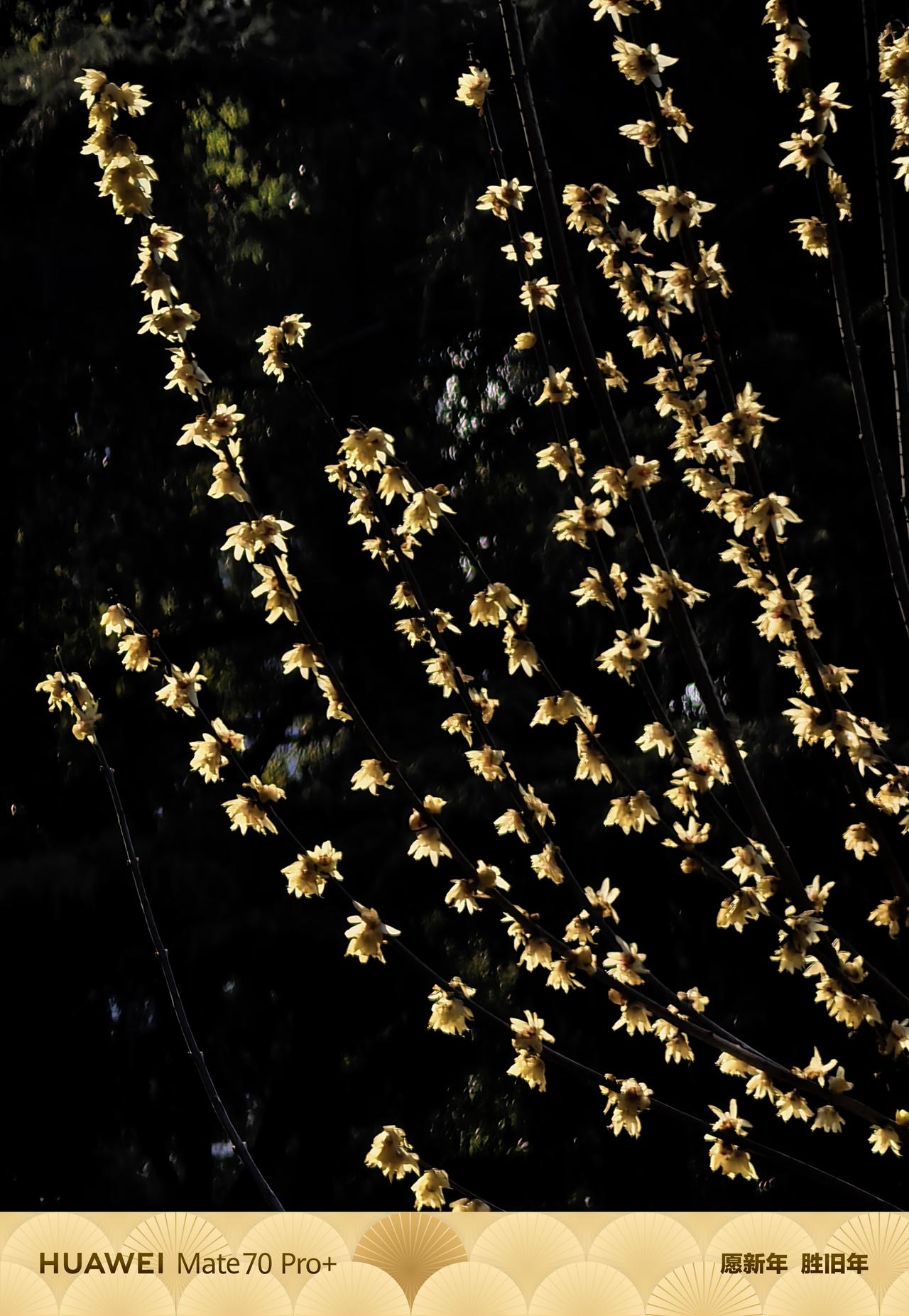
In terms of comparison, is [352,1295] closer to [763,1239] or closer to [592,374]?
[763,1239]

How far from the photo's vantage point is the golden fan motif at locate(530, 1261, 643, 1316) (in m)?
1.14

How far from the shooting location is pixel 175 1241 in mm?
1202

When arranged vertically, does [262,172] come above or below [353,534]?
above

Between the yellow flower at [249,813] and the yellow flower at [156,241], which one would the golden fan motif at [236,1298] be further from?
the yellow flower at [156,241]

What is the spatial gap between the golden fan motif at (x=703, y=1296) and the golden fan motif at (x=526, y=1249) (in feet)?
0.30

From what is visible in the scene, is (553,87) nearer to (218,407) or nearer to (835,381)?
(835,381)

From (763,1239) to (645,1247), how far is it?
0.13 m

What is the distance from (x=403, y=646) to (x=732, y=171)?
0.80 meters

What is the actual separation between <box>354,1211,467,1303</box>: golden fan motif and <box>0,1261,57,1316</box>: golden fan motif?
1.11ft

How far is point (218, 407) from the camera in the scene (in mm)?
787

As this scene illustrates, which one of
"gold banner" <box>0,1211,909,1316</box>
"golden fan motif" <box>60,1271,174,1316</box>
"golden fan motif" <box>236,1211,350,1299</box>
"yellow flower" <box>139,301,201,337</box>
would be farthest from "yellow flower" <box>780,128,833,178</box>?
"golden fan motif" <box>60,1271,174,1316</box>

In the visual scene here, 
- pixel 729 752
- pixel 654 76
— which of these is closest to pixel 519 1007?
pixel 729 752

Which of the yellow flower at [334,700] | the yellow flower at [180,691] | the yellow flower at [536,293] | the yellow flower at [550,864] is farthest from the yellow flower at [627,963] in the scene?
the yellow flower at [536,293]

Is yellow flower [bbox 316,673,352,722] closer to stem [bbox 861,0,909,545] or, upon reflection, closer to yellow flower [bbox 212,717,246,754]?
yellow flower [bbox 212,717,246,754]
